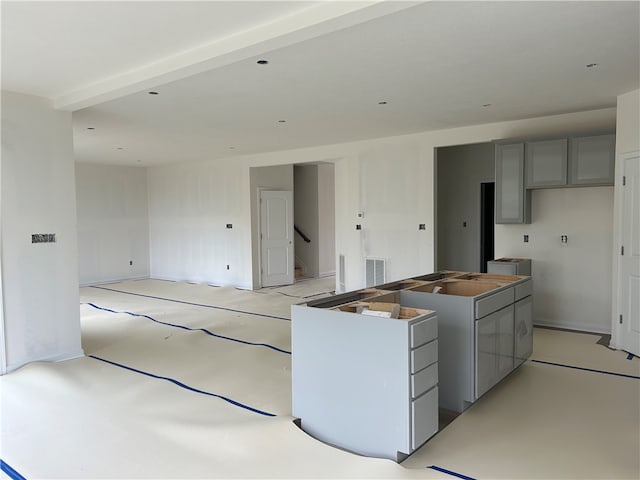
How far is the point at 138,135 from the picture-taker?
6.97m

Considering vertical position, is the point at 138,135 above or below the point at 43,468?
above

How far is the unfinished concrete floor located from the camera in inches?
111

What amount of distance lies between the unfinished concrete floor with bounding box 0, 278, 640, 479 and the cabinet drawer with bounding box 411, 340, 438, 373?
1.90 ft

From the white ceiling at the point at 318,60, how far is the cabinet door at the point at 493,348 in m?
2.08

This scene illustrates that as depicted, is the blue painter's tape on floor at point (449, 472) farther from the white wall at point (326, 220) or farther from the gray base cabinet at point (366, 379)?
the white wall at point (326, 220)

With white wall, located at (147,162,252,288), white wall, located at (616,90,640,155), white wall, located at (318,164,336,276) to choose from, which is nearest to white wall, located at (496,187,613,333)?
white wall, located at (616,90,640,155)

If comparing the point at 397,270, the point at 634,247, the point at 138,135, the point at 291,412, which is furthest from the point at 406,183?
the point at 291,412

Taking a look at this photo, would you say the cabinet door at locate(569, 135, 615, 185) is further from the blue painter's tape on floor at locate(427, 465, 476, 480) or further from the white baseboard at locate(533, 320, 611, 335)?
the blue painter's tape on floor at locate(427, 465, 476, 480)

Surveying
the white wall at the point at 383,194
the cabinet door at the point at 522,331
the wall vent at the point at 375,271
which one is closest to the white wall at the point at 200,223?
the white wall at the point at 383,194

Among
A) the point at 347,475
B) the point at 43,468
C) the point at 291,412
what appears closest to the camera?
the point at 347,475

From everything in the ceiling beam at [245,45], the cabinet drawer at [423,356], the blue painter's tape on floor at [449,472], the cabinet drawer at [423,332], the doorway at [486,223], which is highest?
the ceiling beam at [245,45]

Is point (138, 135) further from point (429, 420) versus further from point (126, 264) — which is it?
point (429, 420)

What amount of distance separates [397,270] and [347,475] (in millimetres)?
5121

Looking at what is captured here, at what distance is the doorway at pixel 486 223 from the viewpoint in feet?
29.0
